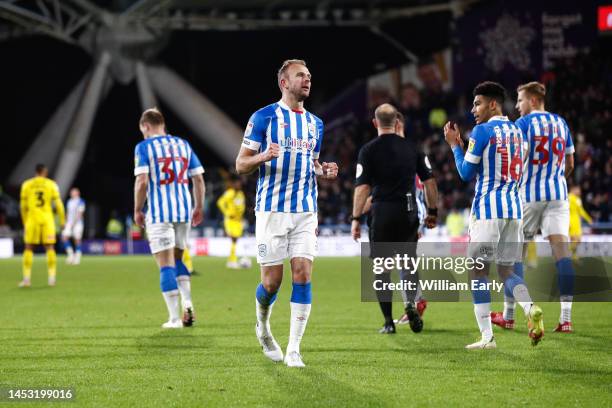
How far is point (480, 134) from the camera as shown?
320 inches

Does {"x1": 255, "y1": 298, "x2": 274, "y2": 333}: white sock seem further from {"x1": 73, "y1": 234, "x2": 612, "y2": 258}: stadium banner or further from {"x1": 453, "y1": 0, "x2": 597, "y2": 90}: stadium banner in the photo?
{"x1": 453, "y1": 0, "x2": 597, "y2": 90}: stadium banner

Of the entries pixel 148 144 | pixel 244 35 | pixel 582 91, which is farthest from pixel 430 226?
pixel 244 35

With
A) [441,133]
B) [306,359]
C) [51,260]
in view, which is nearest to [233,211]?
[51,260]

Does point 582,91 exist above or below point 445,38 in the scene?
below

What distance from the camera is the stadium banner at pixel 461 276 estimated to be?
27.2 ft

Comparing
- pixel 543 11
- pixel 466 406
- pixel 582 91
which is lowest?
pixel 466 406

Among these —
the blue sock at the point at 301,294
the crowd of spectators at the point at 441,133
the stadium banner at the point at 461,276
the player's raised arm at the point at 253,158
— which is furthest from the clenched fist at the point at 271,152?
the crowd of spectators at the point at 441,133

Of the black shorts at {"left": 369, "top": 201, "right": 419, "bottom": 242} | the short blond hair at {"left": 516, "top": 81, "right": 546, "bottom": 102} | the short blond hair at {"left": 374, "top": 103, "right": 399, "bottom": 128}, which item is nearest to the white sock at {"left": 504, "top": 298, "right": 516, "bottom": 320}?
the black shorts at {"left": 369, "top": 201, "right": 419, "bottom": 242}

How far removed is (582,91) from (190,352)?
78.8 feet

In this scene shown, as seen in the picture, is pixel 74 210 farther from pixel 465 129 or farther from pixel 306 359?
pixel 306 359

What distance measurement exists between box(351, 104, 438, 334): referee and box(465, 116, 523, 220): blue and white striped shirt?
Result: 122 cm

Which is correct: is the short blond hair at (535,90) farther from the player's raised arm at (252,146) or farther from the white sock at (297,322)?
the white sock at (297,322)

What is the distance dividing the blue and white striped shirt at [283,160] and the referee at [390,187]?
2121mm

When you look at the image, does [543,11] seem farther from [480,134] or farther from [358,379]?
[358,379]
